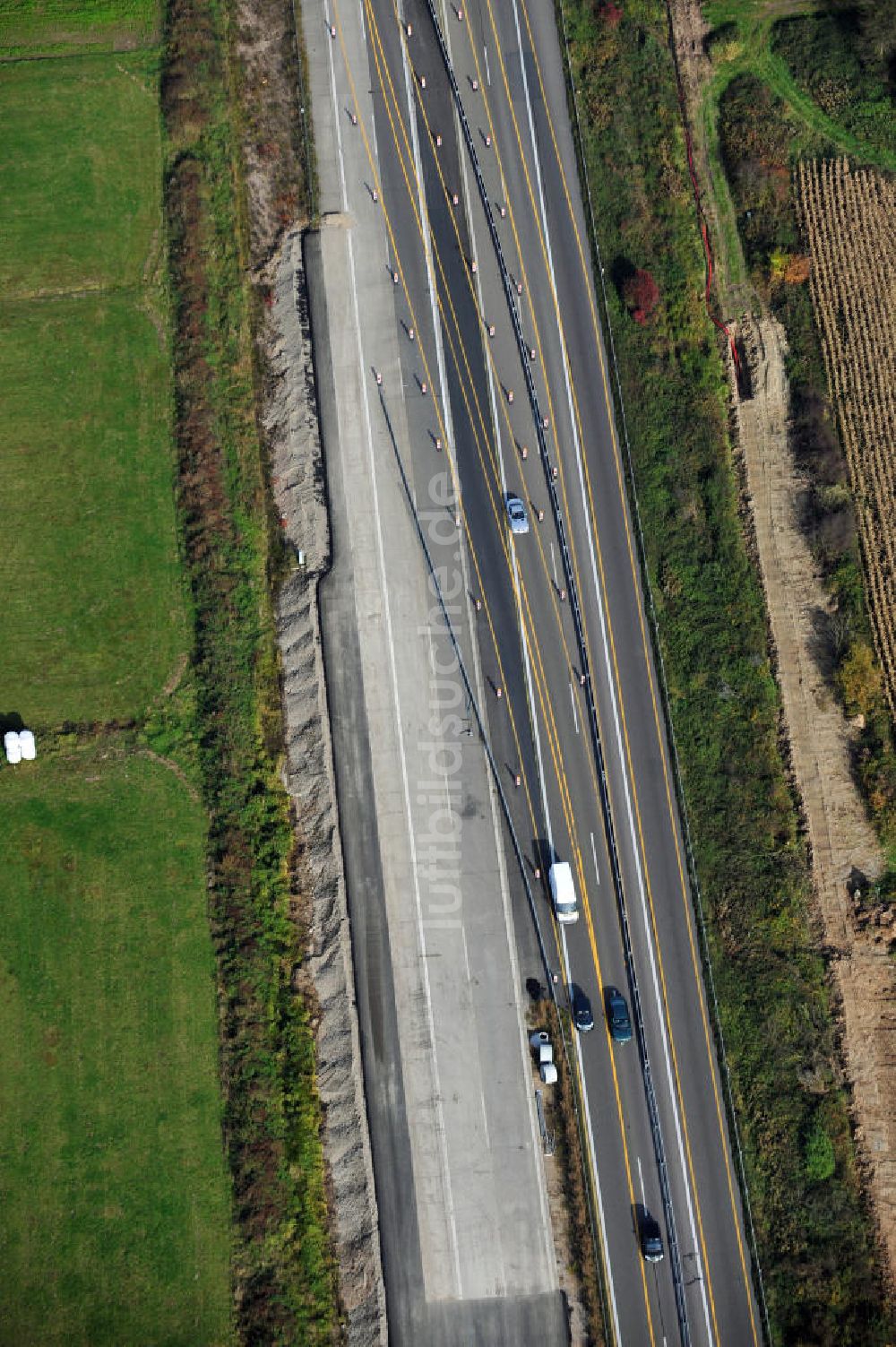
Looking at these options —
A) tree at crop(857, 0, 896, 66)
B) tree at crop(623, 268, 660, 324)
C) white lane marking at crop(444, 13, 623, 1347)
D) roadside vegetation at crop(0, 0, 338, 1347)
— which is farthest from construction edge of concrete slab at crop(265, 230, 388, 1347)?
tree at crop(857, 0, 896, 66)

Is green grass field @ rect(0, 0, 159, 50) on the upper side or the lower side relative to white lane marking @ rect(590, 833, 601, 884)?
upper

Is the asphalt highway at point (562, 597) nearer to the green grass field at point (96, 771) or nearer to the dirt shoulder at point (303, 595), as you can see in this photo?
the dirt shoulder at point (303, 595)

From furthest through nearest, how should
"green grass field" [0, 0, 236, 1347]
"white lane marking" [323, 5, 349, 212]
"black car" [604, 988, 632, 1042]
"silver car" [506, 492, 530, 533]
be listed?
"white lane marking" [323, 5, 349, 212] < "silver car" [506, 492, 530, 533] < "black car" [604, 988, 632, 1042] < "green grass field" [0, 0, 236, 1347]

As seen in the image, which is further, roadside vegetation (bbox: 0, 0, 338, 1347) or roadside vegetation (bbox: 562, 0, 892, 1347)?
roadside vegetation (bbox: 562, 0, 892, 1347)

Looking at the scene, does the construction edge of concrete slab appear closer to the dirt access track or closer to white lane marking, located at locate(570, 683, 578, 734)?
white lane marking, located at locate(570, 683, 578, 734)

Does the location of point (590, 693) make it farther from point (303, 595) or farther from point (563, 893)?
point (303, 595)

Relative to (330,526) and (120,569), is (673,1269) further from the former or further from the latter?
(120,569)

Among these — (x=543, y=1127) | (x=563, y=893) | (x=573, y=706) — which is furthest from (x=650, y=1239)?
(x=573, y=706)
